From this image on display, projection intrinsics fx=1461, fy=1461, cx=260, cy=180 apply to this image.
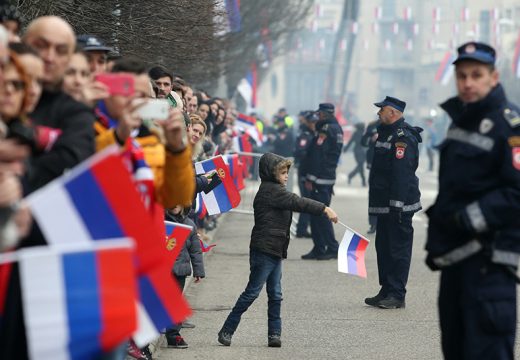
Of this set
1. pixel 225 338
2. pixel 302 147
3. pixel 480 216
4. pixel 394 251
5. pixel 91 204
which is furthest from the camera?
pixel 302 147

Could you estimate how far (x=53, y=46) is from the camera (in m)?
5.56

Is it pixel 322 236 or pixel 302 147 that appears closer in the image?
pixel 322 236

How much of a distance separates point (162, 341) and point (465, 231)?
4485 millimetres

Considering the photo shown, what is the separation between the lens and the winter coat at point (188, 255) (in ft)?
33.8

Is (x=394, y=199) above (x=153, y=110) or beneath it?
beneath

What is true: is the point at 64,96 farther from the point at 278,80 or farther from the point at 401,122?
the point at 278,80

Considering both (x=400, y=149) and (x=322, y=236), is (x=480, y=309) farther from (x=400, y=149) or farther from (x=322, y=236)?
(x=322, y=236)

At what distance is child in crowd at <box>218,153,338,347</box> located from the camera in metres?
10.3

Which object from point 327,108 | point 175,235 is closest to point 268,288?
point 175,235

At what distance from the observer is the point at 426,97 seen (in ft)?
430

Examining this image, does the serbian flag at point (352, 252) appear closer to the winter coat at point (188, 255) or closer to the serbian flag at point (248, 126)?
the winter coat at point (188, 255)

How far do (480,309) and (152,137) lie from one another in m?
1.63

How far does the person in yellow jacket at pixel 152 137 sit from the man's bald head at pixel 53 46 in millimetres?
305

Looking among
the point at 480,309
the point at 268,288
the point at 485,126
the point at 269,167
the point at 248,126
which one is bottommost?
the point at 248,126
